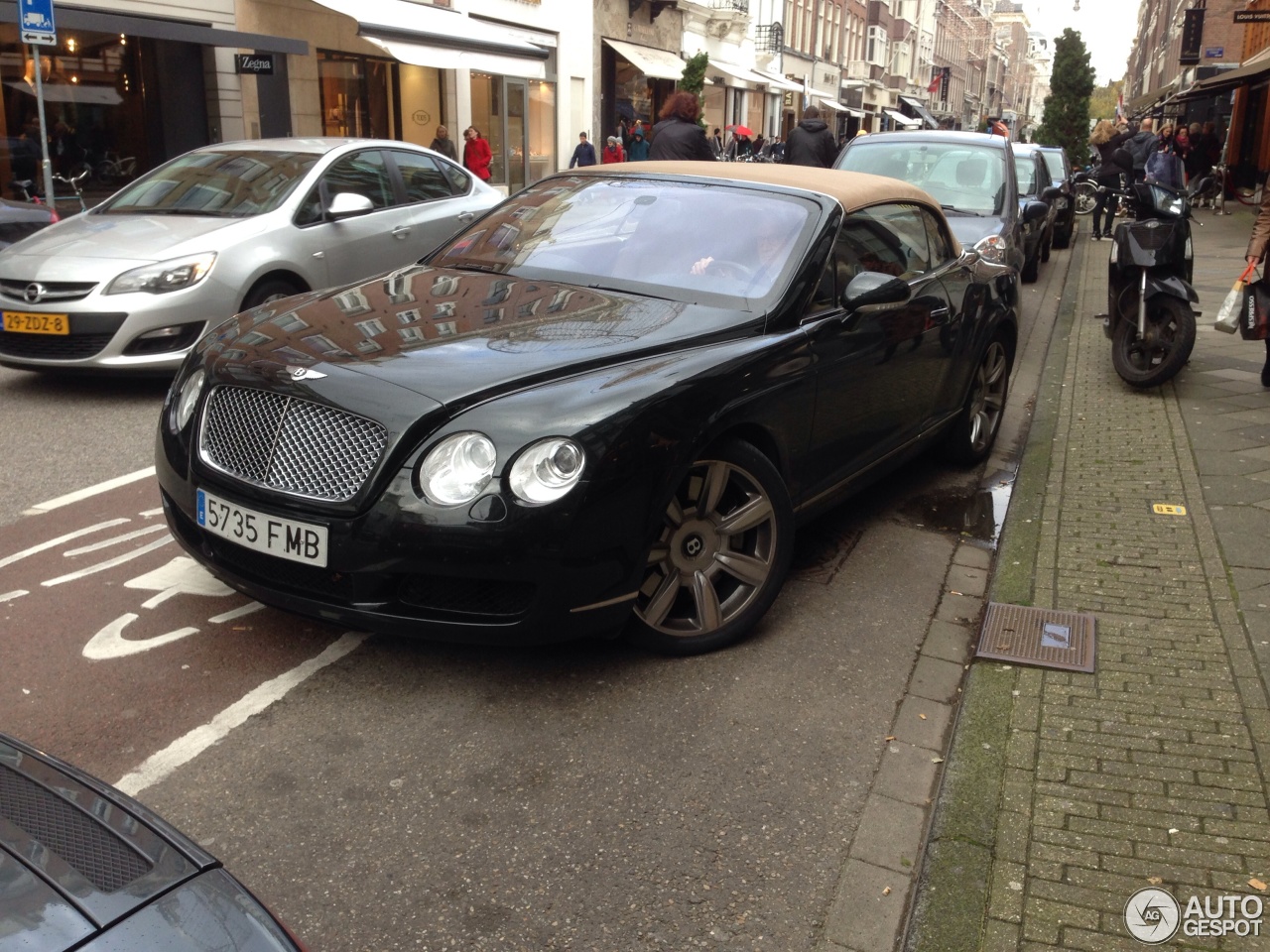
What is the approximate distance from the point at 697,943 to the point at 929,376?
134 inches

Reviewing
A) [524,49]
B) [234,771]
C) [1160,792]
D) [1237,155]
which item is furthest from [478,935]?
[1237,155]

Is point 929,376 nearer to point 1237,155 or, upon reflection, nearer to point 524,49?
point 524,49

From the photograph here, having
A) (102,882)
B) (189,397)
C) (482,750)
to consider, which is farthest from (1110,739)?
(189,397)

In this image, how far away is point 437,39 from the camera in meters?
20.3

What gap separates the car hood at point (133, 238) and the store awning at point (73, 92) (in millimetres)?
9307

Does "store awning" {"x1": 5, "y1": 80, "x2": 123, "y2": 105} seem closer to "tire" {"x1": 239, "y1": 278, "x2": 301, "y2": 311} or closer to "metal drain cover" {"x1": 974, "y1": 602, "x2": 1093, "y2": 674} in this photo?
"tire" {"x1": 239, "y1": 278, "x2": 301, "y2": 311}

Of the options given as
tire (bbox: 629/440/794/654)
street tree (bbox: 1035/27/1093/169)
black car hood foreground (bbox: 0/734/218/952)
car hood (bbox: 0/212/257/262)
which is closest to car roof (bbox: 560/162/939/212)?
tire (bbox: 629/440/794/654)

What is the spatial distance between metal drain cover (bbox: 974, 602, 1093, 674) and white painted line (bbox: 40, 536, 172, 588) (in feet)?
10.3

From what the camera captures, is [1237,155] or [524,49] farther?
[1237,155]

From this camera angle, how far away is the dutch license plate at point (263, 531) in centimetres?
333

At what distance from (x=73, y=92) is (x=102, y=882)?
17.1 meters

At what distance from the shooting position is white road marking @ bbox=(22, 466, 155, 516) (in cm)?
515

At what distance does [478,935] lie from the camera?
256 cm

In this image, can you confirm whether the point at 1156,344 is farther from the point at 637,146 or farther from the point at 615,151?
the point at 615,151
